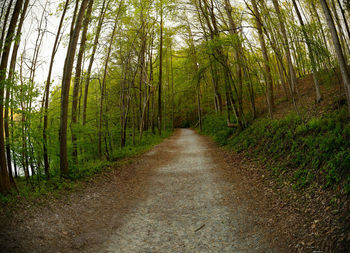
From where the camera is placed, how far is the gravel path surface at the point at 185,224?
3721 mm

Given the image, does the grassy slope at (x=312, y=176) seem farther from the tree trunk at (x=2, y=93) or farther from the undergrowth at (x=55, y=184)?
the tree trunk at (x=2, y=93)

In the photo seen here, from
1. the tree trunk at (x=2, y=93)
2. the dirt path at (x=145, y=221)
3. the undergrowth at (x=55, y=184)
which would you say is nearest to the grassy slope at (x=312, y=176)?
the dirt path at (x=145, y=221)

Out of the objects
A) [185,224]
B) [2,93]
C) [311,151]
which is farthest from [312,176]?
[2,93]

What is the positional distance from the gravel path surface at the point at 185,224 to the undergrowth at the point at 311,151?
1.65m

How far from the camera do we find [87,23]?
9172 millimetres

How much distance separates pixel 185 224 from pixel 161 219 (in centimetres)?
60

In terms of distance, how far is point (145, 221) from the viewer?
473cm

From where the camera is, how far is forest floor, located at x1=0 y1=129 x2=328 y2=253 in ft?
12.0

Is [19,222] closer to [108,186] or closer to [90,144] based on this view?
[108,186]

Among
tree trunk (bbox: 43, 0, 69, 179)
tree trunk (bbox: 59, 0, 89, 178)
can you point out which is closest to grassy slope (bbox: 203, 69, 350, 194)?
tree trunk (bbox: 59, 0, 89, 178)

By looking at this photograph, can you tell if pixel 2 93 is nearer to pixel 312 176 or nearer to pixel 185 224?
pixel 185 224

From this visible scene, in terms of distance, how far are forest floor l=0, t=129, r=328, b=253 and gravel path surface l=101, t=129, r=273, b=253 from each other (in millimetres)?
16

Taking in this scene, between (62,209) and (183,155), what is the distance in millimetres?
7462

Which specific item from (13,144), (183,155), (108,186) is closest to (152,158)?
(183,155)
